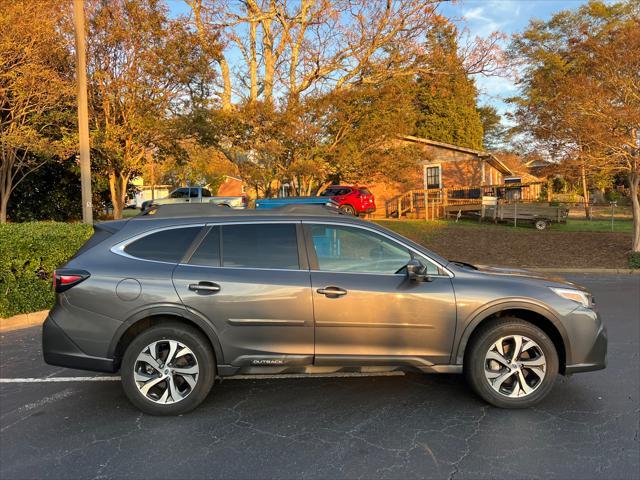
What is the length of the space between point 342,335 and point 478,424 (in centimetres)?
123

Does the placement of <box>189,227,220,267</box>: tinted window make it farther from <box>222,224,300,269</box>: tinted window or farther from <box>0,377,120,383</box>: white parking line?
<box>0,377,120,383</box>: white parking line

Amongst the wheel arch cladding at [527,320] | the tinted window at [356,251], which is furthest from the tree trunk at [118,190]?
the wheel arch cladding at [527,320]

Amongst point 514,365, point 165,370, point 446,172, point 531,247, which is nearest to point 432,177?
point 446,172

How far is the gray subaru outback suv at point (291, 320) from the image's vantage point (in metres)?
3.59

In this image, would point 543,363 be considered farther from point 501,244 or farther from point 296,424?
point 501,244

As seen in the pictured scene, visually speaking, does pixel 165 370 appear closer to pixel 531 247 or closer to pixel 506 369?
pixel 506 369

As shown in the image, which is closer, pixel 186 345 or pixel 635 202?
pixel 186 345

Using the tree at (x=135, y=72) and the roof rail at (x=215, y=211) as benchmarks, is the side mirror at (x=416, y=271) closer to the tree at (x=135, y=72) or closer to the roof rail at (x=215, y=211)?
the roof rail at (x=215, y=211)

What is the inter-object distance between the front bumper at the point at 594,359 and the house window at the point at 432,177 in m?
23.4

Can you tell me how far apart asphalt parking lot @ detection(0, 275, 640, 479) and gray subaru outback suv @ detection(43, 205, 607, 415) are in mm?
307

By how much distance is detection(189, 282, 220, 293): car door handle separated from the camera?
360 centimetres

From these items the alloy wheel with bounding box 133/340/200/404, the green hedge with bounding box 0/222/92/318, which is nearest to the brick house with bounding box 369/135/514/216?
the green hedge with bounding box 0/222/92/318

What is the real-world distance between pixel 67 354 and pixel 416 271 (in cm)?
286

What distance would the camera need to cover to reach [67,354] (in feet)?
11.8
